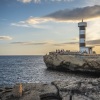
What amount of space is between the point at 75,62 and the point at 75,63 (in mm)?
300

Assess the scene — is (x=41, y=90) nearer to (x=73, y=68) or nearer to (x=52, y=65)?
(x=73, y=68)

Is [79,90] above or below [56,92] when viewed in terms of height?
above

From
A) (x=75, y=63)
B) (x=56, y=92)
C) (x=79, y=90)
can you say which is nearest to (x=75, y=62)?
(x=75, y=63)

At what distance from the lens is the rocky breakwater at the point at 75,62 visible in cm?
5784

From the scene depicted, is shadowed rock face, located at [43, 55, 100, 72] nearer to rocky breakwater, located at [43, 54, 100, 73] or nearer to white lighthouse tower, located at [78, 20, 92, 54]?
rocky breakwater, located at [43, 54, 100, 73]

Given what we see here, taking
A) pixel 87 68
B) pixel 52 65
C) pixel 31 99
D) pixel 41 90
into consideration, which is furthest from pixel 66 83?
pixel 52 65

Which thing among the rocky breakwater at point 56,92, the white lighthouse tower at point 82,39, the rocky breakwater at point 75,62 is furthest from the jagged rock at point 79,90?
the white lighthouse tower at point 82,39

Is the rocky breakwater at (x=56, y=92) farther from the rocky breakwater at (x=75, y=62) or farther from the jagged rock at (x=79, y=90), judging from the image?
the rocky breakwater at (x=75, y=62)

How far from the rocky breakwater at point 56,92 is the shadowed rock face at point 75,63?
39.4 meters

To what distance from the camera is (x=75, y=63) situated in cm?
6212

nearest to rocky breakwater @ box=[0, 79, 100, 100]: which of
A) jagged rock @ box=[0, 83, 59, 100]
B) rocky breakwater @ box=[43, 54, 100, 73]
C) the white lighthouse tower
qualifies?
jagged rock @ box=[0, 83, 59, 100]

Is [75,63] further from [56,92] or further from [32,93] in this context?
[32,93]

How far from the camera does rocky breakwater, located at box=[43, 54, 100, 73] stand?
57.8 m

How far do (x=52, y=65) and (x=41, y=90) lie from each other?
54811 mm
